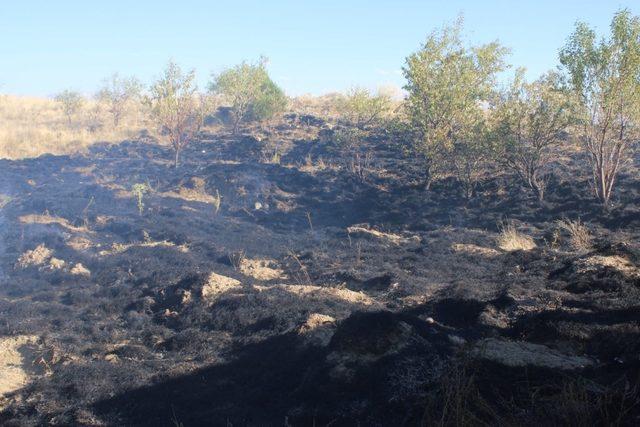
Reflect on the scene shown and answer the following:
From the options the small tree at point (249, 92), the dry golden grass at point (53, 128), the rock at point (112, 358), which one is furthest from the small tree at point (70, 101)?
the rock at point (112, 358)

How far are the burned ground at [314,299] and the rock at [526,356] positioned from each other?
3cm

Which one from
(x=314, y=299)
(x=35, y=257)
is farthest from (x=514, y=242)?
(x=35, y=257)

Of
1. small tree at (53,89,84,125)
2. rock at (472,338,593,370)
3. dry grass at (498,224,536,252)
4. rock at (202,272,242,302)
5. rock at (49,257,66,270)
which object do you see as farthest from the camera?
small tree at (53,89,84,125)

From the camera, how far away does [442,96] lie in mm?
16453

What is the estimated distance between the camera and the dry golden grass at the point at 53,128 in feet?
78.2

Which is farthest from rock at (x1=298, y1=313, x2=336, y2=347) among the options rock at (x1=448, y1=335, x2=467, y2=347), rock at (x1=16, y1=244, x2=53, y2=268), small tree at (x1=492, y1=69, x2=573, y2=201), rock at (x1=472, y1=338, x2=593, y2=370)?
small tree at (x1=492, y1=69, x2=573, y2=201)

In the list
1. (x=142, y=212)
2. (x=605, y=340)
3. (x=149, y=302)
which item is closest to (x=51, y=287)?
(x=149, y=302)

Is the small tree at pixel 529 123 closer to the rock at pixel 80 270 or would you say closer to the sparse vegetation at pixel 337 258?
the sparse vegetation at pixel 337 258

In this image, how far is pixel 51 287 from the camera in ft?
36.4

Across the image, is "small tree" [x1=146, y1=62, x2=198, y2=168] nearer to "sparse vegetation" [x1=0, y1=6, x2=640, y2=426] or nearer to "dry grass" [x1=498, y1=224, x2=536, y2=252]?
"sparse vegetation" [x1=0, y1=6, x2=640, y2=426]

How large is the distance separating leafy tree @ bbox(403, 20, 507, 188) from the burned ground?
68.6 inches

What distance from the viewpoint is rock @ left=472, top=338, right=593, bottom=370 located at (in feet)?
14.6

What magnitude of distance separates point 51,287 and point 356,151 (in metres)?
12.9

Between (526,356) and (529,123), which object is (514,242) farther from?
(526,356)
